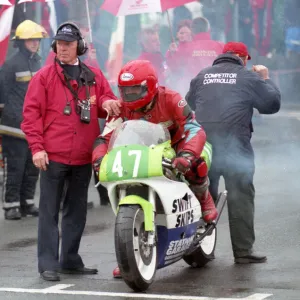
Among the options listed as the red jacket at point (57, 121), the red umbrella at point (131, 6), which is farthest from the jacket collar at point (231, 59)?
the red umbrella at point (131, 6)

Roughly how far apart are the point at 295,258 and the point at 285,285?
1208 mm

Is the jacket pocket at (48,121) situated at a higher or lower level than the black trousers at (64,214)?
higher

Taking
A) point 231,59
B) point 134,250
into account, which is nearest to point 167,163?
point 134,250

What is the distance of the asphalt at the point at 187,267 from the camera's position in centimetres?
852

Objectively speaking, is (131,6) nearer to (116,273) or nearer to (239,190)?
(239,190)

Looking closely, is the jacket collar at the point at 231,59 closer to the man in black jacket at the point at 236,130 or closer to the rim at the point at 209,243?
the man in black jacket at the point at 236,130

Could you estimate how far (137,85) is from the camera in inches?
343

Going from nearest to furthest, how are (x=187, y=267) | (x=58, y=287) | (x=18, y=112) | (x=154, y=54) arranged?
1. (x=58, y=287)
2. (x=187, y=267)
3. (x=18, y=112)
4. (x=154, y=54)

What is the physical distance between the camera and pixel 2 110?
13.4 meters

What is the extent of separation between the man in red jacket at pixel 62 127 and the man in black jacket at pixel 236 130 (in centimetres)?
92

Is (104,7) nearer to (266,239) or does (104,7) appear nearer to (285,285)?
(266,239)

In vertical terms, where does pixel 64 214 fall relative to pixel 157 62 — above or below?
below

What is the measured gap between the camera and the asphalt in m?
8.52

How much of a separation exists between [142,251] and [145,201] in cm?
34
